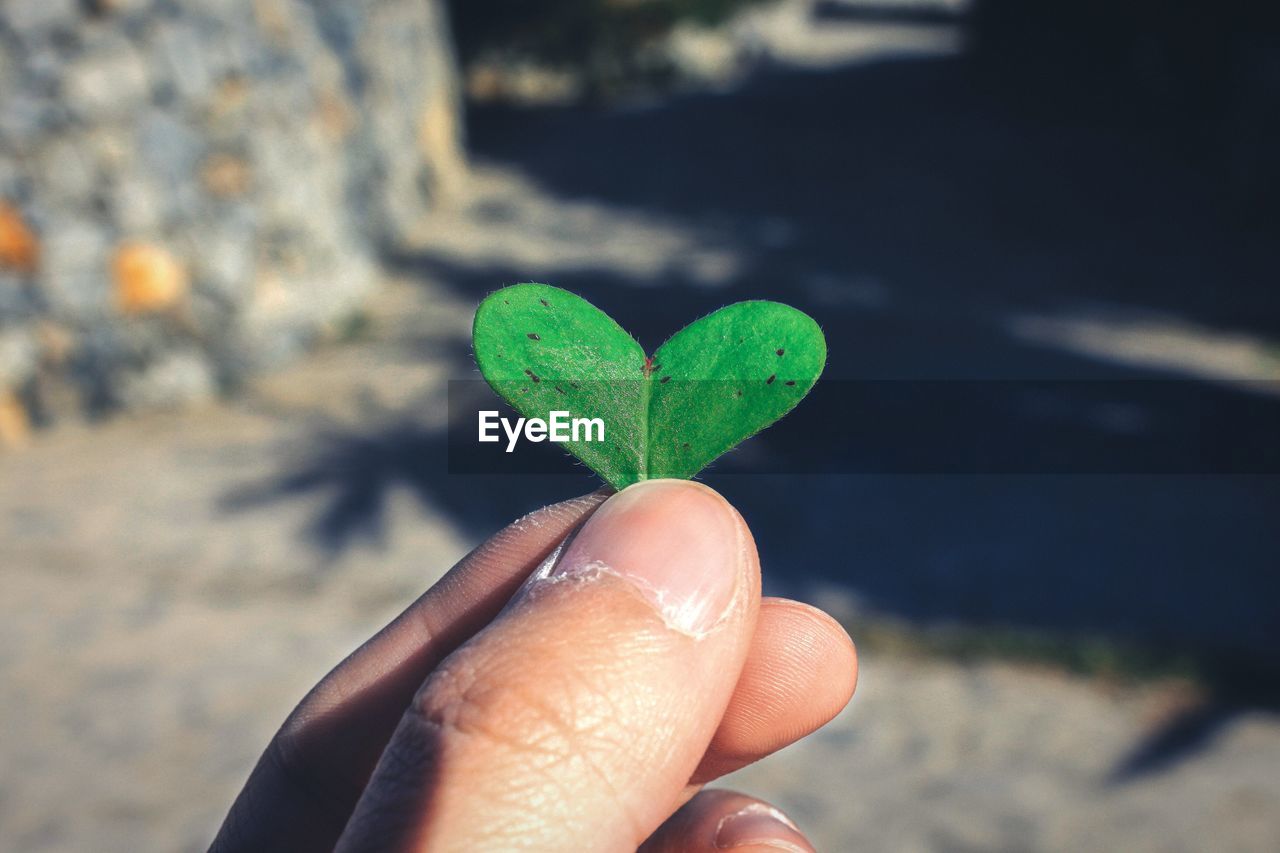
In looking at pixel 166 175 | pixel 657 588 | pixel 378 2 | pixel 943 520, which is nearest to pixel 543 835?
pixel 657 588

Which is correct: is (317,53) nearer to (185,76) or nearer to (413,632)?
(185,76)

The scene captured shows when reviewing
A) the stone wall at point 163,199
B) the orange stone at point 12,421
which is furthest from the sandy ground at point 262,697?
the stone wall at point 163,199

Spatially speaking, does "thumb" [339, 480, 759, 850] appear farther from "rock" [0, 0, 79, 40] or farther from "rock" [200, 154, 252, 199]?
"rock" [200, 154, 252, 199]

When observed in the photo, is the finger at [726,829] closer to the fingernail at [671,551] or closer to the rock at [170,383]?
the fingernail at [671,551]

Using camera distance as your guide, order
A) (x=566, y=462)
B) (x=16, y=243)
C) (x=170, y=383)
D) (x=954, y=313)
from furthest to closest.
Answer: (x=954, y=313) → (x=170, y=383) → (x=566, y=462) → (x=16, y=243)
